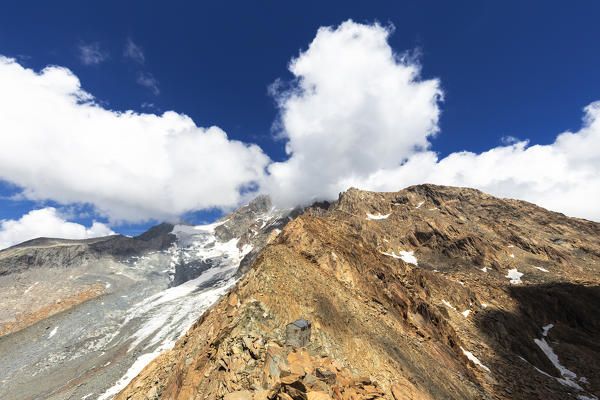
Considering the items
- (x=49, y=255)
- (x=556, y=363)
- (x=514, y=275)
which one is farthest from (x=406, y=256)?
(x=49, y=255)

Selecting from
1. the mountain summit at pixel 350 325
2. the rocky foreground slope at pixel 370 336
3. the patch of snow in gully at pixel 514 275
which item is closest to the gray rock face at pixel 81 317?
the mountain summit at pixel 350 325

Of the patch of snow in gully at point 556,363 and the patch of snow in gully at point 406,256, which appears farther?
the patch of snow in gully at point 406,256

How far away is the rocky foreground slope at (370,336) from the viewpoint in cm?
1420

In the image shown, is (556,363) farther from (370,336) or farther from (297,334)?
(297,334)

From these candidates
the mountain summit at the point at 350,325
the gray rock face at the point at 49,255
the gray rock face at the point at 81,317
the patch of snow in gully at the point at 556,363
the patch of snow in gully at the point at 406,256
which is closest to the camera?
the mountain summit at the point at 350,325

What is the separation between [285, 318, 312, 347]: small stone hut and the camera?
Result: 57.5ft

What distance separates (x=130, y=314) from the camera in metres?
119

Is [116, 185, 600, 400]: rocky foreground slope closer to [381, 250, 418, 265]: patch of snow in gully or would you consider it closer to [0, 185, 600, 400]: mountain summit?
[0, 185, 600, 400]: mountain summit

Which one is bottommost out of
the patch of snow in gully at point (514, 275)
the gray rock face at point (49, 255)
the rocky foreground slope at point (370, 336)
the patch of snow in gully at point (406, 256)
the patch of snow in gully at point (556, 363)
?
the patch of snow in gully at point (556, 363)

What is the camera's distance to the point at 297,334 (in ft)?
58.1

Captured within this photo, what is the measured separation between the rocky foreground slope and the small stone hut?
86cm

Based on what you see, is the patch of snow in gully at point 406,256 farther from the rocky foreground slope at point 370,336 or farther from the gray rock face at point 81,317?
the gray rock face at point 81,317

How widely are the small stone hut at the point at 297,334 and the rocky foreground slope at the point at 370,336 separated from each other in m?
0.86

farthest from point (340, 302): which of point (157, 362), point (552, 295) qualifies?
point (552, 295)
